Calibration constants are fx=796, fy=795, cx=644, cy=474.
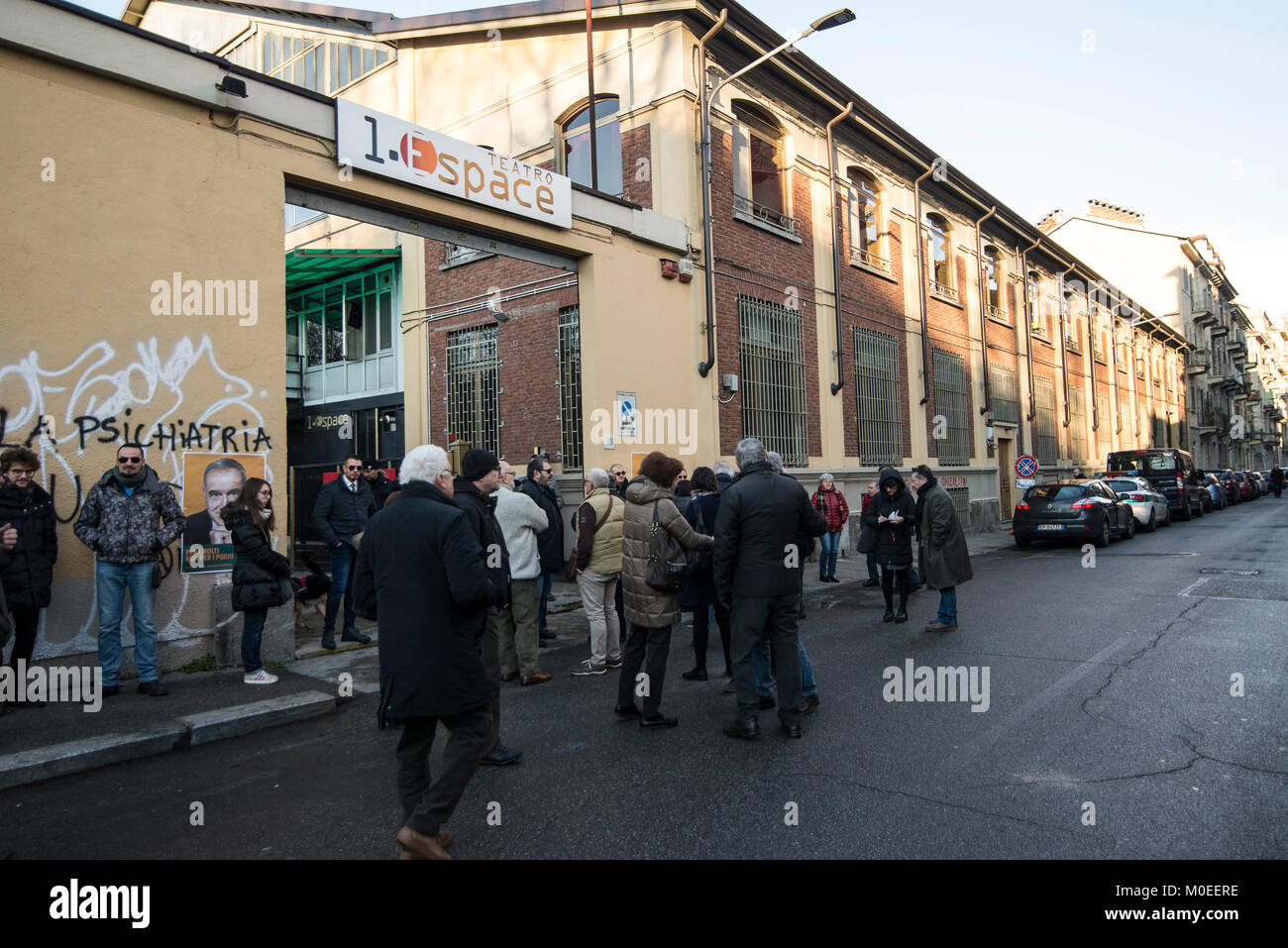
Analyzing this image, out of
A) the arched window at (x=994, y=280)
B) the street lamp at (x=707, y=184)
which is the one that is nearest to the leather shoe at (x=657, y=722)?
the street lamp at (x=707, y=184)

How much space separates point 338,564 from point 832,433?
11.1 m

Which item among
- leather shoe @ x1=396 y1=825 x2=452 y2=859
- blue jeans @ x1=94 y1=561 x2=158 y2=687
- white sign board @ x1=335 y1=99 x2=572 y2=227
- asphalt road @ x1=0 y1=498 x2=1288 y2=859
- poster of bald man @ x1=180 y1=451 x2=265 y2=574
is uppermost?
white sign board @ x1=335 y1=99 x2=572 y2=227

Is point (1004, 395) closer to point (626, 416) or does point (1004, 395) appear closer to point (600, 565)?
point (626, 416)

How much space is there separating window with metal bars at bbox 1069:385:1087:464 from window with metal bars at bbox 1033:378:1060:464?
203 cm

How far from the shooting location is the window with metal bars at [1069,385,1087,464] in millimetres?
31203

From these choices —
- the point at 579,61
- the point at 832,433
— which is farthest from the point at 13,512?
the point at 832,433

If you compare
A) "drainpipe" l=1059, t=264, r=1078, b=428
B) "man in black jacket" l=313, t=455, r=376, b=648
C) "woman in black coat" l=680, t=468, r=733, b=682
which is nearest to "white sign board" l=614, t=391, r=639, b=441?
"man in black jacket" l=313, t=455, r=376, b=648

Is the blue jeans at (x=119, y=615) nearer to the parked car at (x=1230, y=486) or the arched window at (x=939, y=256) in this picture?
the arched window at (x=939, y=256)

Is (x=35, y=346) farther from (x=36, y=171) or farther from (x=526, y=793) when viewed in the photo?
(x=526, y=793)

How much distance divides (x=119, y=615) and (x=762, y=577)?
4.97 metres

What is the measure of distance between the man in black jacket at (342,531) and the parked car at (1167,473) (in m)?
23.8

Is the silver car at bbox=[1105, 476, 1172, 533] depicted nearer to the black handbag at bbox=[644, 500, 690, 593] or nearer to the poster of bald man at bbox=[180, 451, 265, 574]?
the black handbag at bbox=[644, 500, 690, 593]

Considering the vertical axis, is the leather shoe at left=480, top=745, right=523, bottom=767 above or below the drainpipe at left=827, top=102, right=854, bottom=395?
below

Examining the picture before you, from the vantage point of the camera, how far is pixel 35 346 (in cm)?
627
